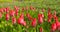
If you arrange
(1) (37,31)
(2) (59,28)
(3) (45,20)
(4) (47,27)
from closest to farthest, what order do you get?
(2) (59,28)
(1) (37,31)
(4) (47,27)
(3) (45,20)

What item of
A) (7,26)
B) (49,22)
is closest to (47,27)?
(49,22)

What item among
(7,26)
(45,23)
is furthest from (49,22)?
(7,26)

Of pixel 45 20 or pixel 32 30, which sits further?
pixel 45 20

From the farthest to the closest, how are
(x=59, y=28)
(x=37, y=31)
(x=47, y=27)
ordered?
(x=47, y=27)
(x=37, y=31)
(x=59, y=28)

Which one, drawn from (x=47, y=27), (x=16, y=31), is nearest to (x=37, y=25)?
(x=47, y=27)

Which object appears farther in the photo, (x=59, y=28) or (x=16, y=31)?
(x=16, y=31)

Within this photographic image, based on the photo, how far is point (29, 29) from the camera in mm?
2873

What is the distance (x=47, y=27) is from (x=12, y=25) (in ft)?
1.65

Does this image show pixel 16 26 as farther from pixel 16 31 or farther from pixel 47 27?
pixel 47 27

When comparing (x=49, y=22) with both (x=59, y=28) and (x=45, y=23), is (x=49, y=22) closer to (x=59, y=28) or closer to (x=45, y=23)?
(x=45, y=23)

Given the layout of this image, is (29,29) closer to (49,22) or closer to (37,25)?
(37,25)

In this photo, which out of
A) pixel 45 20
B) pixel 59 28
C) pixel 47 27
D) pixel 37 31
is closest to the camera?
pixel 59 28

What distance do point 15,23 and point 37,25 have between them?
0.33 meters

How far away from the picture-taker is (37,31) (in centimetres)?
279
